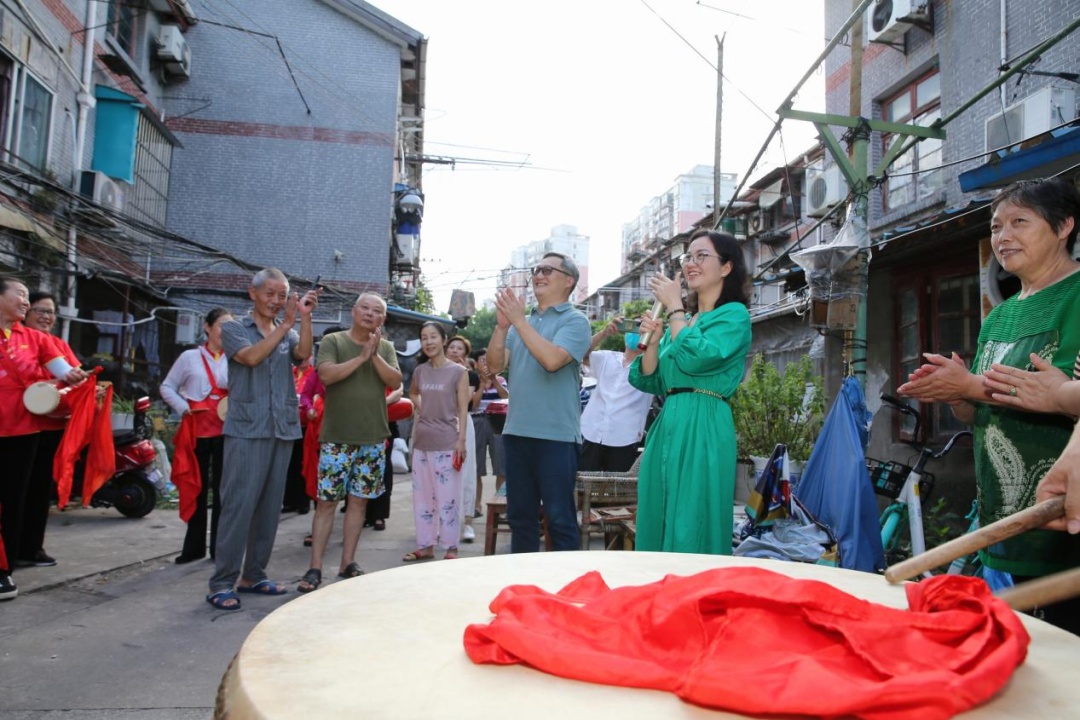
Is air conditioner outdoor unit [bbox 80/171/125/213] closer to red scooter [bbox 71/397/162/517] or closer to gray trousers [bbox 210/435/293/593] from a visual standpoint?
red scooter [bbox 71/397/162/517]

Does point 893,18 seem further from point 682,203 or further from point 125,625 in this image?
point 682,203

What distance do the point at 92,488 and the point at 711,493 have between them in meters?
4.45

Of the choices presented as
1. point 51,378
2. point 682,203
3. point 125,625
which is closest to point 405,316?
point 51,378

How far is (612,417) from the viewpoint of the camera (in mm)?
5605

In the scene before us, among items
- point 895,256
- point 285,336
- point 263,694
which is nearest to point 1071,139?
point 895,256

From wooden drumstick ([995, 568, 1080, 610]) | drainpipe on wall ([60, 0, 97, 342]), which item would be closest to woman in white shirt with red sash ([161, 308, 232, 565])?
wooden drumstick ([995, 568, 1080, 610])

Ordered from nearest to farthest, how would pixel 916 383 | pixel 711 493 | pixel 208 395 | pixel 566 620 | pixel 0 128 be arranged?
pixel 566 620 < pixel 916 383 < pixel 711 493 < pixel 208 395 < pixel 0 128

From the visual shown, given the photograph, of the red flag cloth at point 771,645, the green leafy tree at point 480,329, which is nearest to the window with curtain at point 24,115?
the red flag cloth at point 771,645

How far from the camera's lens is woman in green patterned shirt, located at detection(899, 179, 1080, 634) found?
1.85 meters

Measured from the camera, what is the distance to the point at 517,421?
3.26 meters

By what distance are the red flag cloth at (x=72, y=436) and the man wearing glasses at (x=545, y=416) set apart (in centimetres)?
293

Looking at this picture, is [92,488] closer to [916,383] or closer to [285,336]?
[285,336]

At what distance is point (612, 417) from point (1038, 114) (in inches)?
200

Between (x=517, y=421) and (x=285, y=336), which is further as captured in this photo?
(x=285, y=336)
